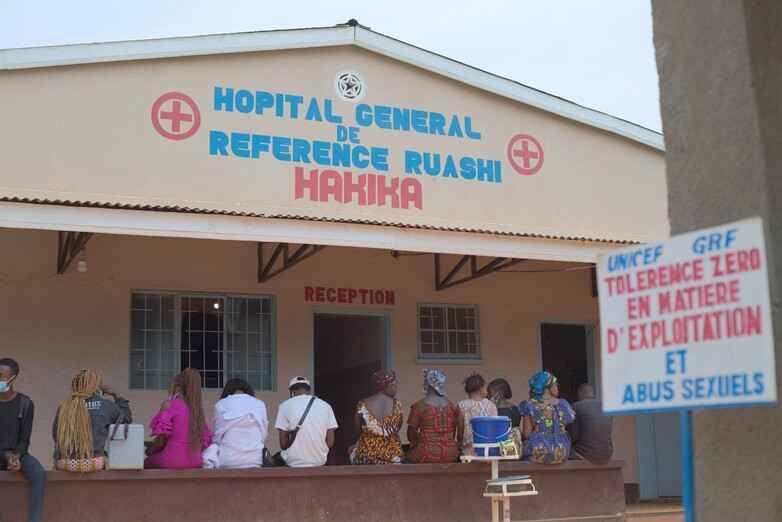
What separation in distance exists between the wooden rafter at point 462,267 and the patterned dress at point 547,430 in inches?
93.9

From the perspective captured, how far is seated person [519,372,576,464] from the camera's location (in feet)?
35.9

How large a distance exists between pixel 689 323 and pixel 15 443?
687cm

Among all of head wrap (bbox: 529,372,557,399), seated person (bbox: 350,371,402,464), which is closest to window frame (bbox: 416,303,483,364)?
head wrap (bbox: 529,372,557,399)

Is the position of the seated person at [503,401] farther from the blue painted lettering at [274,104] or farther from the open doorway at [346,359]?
the blue painted lettering at [274,104]

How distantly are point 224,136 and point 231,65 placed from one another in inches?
32.4

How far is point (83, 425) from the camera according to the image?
29.6 feet

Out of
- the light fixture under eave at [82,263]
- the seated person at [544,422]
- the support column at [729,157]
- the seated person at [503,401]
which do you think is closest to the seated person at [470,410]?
the seated person at [544,422]

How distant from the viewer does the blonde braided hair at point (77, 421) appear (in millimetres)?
8984

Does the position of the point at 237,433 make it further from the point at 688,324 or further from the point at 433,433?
the point at 688,324

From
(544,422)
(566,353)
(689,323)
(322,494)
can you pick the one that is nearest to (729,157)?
(689,323)

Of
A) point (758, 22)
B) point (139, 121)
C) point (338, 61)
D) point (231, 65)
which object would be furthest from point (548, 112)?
point (758, 22)

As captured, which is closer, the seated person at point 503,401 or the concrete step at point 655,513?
the seated person at point 503,401

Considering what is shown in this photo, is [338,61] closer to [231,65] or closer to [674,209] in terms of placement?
[231,65]

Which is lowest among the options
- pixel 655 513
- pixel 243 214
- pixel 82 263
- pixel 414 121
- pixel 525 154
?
pixel 655 513
